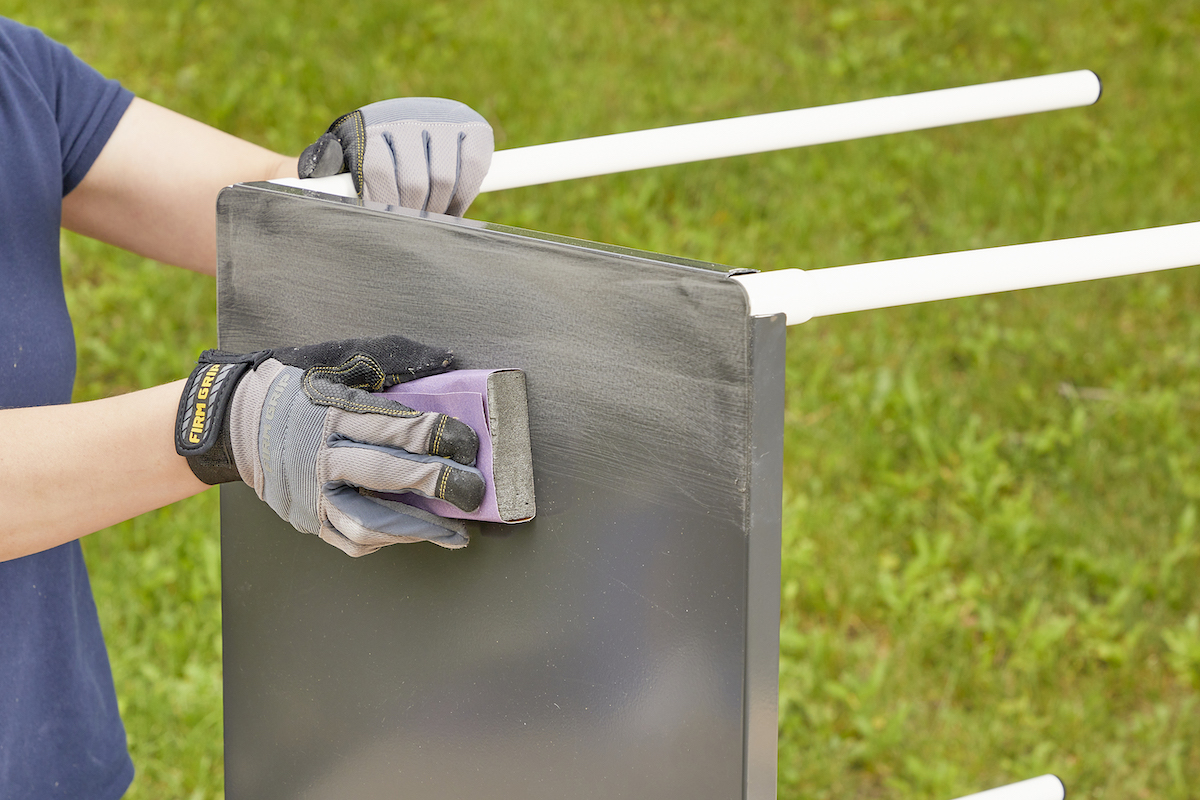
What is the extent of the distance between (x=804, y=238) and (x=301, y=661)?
321cm

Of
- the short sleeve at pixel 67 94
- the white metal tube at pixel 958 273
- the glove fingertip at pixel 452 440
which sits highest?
the short sleeve at pixel 67 94

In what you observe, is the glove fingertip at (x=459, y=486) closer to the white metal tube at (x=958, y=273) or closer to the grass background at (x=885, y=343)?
the white metal tube at (x=958, y=273)

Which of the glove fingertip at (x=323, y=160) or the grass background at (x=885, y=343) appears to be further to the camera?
the grass background at (x=885, y=343)

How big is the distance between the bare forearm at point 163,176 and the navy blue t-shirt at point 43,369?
0.03 meters

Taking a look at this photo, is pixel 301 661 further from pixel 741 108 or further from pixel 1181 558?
pixel 741 108

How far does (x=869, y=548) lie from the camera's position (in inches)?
116

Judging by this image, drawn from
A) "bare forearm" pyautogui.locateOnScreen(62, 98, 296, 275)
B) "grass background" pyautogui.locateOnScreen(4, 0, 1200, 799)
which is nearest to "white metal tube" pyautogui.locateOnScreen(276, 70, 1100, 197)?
"bare forearm" pyautogui.locateOnScreen(62, 98, 296, 275)

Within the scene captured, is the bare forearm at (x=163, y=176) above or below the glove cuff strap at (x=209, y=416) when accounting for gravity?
above

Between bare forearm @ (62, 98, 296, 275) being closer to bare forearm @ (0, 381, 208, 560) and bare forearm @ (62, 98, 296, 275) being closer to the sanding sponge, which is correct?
bare forearm @ (0, 381, 208, 560)

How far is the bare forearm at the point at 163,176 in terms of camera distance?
1.37 metres

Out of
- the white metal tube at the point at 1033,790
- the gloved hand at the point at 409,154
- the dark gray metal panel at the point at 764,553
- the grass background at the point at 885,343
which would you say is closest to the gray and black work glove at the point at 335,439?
the dark gray metal panel at the point at 764,553

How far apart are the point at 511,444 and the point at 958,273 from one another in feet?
1.20

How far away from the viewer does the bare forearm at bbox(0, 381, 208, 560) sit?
0.97 metres

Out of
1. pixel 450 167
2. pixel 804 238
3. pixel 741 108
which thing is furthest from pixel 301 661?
pixel 741 108
